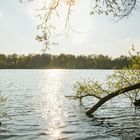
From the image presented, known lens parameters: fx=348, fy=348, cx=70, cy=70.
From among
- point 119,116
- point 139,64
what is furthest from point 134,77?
point 119,116

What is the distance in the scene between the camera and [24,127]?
32062 mm

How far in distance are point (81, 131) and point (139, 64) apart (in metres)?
12.7

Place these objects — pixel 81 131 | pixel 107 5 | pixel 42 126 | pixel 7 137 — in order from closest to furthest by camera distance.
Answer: pixel 107 5, pixel 7 137, pixel 81 131, pixel 42 126

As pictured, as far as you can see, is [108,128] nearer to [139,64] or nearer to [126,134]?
[126,134]

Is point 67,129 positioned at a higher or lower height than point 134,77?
lower

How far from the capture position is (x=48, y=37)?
1534cm

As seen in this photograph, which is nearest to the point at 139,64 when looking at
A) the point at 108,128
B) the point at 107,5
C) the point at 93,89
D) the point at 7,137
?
the point at 93,89

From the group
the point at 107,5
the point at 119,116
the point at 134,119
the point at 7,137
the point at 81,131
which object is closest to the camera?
the point at 107,5

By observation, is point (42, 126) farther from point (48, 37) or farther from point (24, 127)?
point (48, 37)

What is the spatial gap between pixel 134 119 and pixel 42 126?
406 inches

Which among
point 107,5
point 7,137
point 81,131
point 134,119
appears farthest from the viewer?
point 134,119

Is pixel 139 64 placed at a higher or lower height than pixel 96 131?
higher

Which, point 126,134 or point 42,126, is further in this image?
point 42,126

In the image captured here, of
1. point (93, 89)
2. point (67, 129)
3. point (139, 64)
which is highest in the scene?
point (139, 64)
